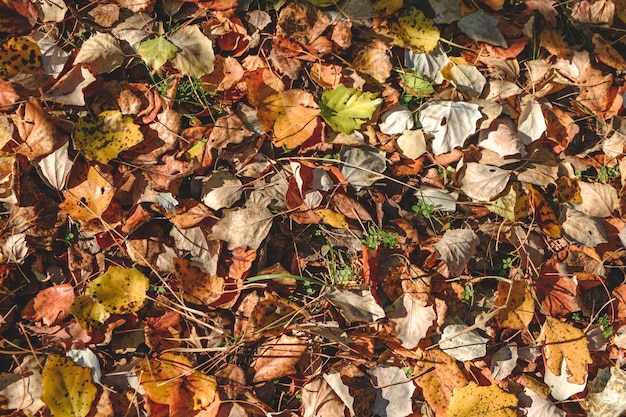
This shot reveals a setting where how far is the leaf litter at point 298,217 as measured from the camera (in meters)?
1.80

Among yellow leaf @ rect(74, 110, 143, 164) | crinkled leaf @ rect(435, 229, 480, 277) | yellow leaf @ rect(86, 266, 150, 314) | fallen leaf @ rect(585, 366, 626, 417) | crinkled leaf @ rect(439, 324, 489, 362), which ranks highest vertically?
yellow leaf @ rect(74, 110, 143, 164)

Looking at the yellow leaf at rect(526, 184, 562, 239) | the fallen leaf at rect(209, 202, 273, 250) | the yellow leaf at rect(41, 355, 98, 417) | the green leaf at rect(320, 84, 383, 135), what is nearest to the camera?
the yellow leaf at rect(41, 355, 98, 417)

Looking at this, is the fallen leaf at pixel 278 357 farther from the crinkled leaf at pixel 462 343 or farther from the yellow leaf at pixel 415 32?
the yellow leaf at pixel 415 32

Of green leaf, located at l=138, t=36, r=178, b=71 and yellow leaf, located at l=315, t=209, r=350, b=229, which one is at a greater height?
green leaf, located at l=138, t=36, r=178, b=71

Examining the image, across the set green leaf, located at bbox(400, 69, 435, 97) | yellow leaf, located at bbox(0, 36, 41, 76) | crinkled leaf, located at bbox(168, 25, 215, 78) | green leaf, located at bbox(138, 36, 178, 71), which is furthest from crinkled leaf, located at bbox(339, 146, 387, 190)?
yellow leaf, located at bbox(0, 36, 41, 76)

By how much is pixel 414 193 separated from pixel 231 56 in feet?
2.75

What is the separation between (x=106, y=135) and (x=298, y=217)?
27.6 inches

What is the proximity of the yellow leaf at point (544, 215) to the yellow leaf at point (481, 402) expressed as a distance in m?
0.61

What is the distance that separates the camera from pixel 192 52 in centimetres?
190

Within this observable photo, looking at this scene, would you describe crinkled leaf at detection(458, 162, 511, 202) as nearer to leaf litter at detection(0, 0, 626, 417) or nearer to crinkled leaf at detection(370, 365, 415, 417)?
leaf litter at detection(0, 0, 626, 417)

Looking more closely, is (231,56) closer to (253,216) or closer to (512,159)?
(253,216)

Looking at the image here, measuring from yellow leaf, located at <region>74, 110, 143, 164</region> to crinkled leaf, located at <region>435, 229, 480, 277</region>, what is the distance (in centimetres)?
111

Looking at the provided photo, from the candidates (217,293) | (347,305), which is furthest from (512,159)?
(217,293)

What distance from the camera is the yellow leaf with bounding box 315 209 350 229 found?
6.23ft
